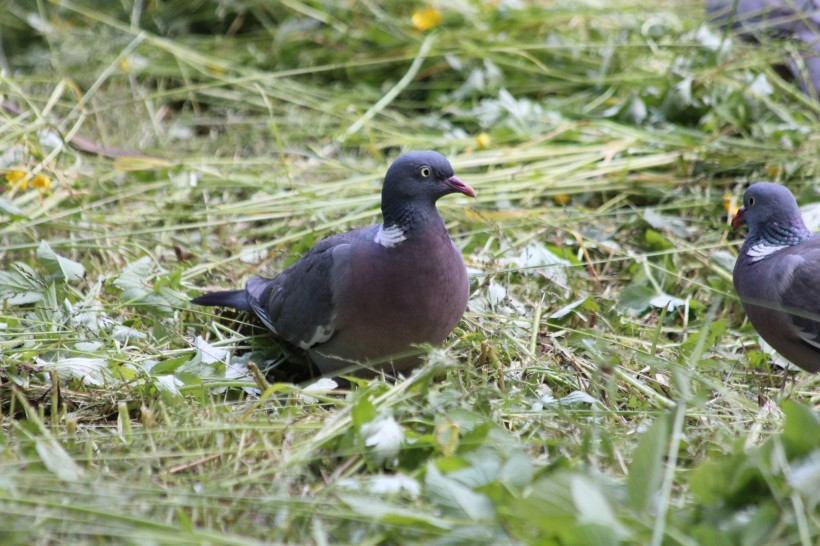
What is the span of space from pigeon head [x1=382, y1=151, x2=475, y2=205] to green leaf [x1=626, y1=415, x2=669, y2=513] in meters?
1.31

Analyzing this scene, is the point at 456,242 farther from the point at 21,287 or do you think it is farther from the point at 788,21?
the point at 788,21

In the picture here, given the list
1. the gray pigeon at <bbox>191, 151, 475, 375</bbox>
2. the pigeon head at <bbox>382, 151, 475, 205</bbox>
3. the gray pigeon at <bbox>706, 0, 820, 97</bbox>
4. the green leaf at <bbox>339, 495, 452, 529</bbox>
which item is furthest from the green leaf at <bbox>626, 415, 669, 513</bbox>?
the gray pigeon at <bbox>706, 0, 820, 97</bbox>

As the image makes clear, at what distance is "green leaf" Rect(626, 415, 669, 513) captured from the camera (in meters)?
1.96

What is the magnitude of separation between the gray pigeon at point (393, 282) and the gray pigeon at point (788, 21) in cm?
249

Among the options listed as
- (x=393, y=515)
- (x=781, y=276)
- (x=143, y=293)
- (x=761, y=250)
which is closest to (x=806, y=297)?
(x=781, y=276)

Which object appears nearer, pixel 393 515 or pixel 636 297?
pixel 393 515

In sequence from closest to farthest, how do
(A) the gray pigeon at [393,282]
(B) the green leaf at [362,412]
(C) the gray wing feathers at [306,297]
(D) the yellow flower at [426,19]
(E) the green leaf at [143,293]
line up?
(B) the green leaf at [362,412] → (A) the gray pigeon at [393,282] → (C) the gray wing feathers at [306,297] → (E) the green leaf at [143,293] → (D) the yellow flower at [426,19]

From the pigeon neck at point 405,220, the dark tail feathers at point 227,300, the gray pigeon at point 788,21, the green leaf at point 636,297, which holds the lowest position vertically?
the green leaf at point 636,297

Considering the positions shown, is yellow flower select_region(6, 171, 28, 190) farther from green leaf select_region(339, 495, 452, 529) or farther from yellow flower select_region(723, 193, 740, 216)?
yellow flower select_region(723, 193, 740, 216)

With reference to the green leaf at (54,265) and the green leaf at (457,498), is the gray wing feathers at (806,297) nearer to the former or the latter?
the green leaf at (457,498)

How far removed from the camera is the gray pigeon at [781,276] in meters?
3.06

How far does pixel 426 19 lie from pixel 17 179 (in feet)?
8.70

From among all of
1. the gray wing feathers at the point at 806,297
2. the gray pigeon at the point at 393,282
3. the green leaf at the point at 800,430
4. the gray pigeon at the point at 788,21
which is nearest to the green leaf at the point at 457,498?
the green leaf at the point at 800,430

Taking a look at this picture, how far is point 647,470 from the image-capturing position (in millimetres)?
1988
